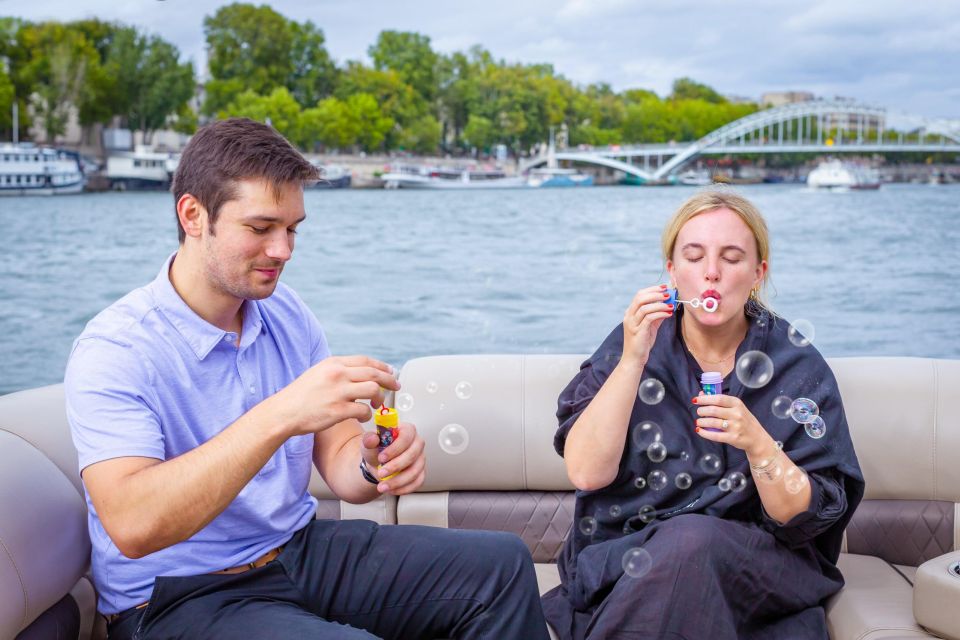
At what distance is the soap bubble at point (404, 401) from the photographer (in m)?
2.06

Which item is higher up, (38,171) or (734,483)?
(38,171)

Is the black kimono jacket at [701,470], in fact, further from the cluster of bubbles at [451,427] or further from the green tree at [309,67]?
the green tree at [309,67]

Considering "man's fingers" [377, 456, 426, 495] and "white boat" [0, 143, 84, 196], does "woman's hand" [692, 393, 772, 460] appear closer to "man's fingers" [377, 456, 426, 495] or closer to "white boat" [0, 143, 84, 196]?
"man's fingers" [377, 456, 426, 495]

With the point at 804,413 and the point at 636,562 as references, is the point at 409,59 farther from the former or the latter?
the point at 636,562

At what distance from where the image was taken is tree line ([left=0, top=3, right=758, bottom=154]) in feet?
52.8

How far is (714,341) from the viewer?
1.68m

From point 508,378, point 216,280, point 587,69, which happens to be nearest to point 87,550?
point 216,280

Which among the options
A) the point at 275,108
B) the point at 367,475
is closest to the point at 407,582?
the point at 367,475

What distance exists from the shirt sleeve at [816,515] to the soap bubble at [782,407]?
0.34ft

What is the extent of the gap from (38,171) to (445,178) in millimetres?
8128

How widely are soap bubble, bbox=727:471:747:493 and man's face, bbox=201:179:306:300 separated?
80cm

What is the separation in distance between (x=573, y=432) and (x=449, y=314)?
1227 cm

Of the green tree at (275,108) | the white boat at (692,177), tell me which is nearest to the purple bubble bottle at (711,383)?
the green tree at (275,108)

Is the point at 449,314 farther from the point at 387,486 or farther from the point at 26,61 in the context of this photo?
the point at 387,486
